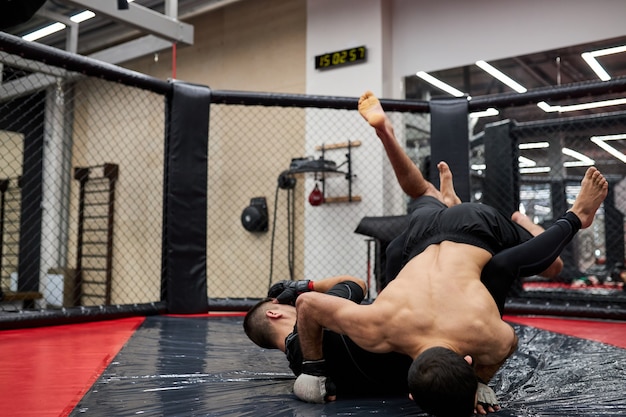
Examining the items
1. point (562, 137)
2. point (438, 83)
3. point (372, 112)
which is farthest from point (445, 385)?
point (562, 137)

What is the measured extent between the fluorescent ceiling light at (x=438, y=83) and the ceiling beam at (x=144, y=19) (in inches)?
91.6

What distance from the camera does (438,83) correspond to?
18.0 ft

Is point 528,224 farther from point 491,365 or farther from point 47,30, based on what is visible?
point 47,30

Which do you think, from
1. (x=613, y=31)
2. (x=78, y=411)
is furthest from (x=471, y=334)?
(x=613, y=31)

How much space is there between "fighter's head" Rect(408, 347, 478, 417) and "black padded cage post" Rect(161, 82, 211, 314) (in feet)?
8.49

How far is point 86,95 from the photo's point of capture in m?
8.02

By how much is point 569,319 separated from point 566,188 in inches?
130

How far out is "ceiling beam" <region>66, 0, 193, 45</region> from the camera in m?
4.67

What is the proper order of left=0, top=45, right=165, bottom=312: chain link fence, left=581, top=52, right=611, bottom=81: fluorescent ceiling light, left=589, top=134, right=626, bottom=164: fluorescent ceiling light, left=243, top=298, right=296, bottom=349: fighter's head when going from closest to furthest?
left=243, top=298, right=296, bottom=349: fighter's head, left=581, top=52, right=611, bottom=81: fluorescent ceiling light, left=589, top=134, right=626, bottom=164: fluorescent ceiling light, left=0, top=45, right=165, bottom=312: chain link fence

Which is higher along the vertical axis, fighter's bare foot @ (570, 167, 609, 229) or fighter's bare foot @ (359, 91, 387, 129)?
fighter's bare foot @ (359, 91, 387, 129)

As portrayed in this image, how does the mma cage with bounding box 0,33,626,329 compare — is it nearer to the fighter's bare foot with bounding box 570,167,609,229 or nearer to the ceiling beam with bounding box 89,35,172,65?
the ceiling beam with bounding box 89,35,172,65

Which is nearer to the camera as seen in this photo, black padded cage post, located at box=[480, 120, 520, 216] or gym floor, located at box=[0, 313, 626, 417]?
gym floor, located at box=[0, 313, 626, 417]

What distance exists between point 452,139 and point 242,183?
2877 millimetres

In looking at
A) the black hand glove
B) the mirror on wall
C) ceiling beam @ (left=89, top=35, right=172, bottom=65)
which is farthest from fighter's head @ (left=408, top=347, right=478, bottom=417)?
ceiling beam @ (left=89, top=35, right=172, bottom=65)
